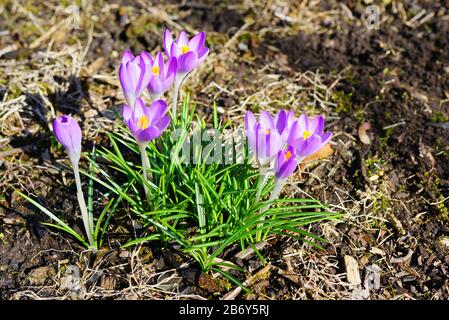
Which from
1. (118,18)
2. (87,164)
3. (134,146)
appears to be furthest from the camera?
(118,18)

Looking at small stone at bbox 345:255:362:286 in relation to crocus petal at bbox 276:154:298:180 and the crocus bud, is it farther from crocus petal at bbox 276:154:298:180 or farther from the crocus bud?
the crocus bud

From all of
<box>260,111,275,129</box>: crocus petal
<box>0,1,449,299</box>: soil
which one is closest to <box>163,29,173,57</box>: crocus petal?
<box>260,111,275,129</box>: crocus petal

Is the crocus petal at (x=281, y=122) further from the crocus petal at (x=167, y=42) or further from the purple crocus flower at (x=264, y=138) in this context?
the crocus petal at (x=167, y=42)

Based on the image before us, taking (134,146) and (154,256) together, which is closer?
(154,256)

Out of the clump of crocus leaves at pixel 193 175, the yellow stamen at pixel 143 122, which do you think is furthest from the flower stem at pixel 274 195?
the yellow stamen at pixel 143 122

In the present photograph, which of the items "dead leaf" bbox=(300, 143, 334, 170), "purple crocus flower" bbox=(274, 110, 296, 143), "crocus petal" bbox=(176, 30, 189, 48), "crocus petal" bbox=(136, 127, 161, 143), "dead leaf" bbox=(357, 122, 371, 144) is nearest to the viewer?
"crocus petal" bbox=(136, 127, 161, 143)
